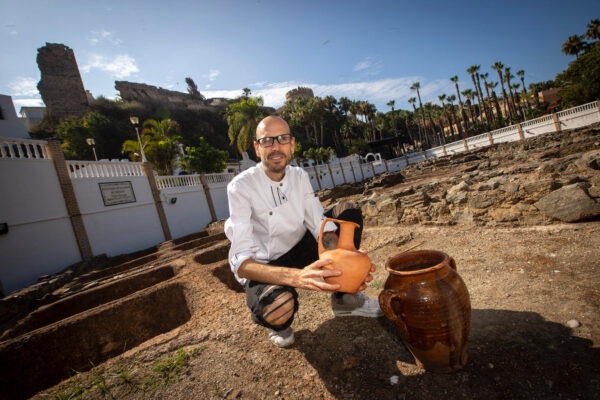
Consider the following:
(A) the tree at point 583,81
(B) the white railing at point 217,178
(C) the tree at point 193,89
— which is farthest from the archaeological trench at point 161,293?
(C) the tree at point 193,89

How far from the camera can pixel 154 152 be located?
19.1m

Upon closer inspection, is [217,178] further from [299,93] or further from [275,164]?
[299,93]

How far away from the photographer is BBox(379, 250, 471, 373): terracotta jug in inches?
54.2

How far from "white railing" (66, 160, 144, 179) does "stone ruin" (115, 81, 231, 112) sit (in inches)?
1643

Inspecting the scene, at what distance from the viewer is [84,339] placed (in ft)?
10.0

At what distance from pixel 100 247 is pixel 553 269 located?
13.7 meters

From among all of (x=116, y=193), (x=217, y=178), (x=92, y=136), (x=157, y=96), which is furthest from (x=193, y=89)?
(x=116, y=193)

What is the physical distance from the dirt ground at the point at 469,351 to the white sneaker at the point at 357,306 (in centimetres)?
7

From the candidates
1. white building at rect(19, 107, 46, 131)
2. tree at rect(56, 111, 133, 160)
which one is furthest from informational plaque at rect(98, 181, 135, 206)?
white building at rect(19, 107, 46, 131)

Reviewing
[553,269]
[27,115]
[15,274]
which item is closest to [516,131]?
[553,269]

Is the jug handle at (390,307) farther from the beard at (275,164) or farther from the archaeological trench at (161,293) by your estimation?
the archaeological trench at (161,293)

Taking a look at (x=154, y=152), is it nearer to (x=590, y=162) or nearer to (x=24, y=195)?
(x=24, y=195)

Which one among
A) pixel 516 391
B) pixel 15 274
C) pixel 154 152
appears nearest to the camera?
pixel 516 391

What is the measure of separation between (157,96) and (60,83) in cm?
1471
